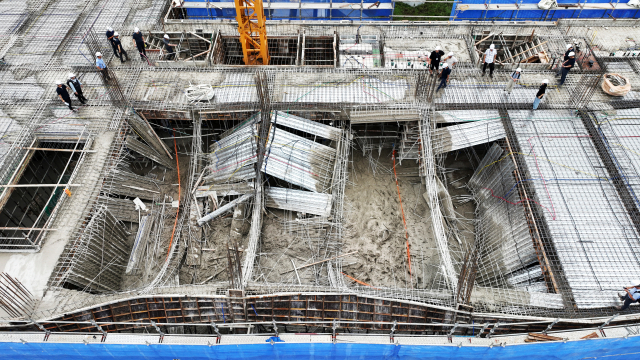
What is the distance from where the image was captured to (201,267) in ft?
53.2

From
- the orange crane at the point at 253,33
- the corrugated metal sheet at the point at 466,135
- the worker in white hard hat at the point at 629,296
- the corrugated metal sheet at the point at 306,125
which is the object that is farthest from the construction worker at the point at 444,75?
the worker in white hard hat at the point at 629,296

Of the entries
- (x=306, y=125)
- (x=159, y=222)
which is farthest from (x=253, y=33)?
(x=159, y=222)

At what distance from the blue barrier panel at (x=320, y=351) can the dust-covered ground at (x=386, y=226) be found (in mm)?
3854

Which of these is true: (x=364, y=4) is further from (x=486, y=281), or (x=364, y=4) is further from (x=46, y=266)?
(x=46, y=266)

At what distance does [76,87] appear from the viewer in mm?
17734

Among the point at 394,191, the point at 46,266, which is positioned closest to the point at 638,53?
the point at 394,191

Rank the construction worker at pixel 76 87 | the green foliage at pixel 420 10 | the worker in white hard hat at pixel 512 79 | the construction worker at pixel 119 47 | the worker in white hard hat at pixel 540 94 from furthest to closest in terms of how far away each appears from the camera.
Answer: the green foliage at pixel 420 10, the construction worker at pixel 119 47, the worker in white hard hat at pixel 512 79, the construction worker at pixel 76 87, the worker in white hard hat at pixel 540 94

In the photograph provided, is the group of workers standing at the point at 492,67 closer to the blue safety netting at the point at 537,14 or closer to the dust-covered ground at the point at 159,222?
the blue safety netting at the point at 537,14

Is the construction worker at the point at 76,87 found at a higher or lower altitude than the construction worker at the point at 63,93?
higher

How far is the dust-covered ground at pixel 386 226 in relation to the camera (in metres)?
16.3

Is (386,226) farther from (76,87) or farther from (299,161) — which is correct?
(76,87)

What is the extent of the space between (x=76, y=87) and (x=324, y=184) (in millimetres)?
12152

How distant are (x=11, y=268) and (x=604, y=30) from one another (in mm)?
31253

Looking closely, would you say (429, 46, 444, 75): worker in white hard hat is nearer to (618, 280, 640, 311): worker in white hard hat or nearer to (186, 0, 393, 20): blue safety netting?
(186, 0, 393, 20): blue safety netting
